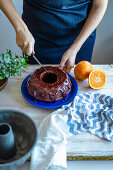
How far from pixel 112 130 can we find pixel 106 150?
0.29ft

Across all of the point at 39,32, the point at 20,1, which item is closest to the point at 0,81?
the point at 39,32

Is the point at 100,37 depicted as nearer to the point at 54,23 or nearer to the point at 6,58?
the point at 54,23

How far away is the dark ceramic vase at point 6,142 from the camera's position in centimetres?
61

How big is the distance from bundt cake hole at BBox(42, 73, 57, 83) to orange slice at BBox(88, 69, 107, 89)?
186mm

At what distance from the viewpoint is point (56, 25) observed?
1247mm

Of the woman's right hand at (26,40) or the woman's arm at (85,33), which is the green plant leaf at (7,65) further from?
the woman's arm at (85,33)

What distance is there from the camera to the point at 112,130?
800 millimetres

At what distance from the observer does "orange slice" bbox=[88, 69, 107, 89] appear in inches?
39.6

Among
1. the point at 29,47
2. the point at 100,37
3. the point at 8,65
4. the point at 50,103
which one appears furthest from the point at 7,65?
the point at 100,37

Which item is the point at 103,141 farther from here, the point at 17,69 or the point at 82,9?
the point at 82,9

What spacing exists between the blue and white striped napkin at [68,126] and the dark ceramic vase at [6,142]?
0.30 feet

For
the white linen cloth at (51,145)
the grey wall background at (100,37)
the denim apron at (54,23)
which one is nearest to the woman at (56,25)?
the denim apron at (54,23)

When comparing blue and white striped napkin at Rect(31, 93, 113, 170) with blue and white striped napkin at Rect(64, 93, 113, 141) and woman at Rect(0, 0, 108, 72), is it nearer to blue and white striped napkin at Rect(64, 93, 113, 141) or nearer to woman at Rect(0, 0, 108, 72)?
blue and white striped napkin at Rect(64, 93, 113, 141)

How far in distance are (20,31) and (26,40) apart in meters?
0.08
